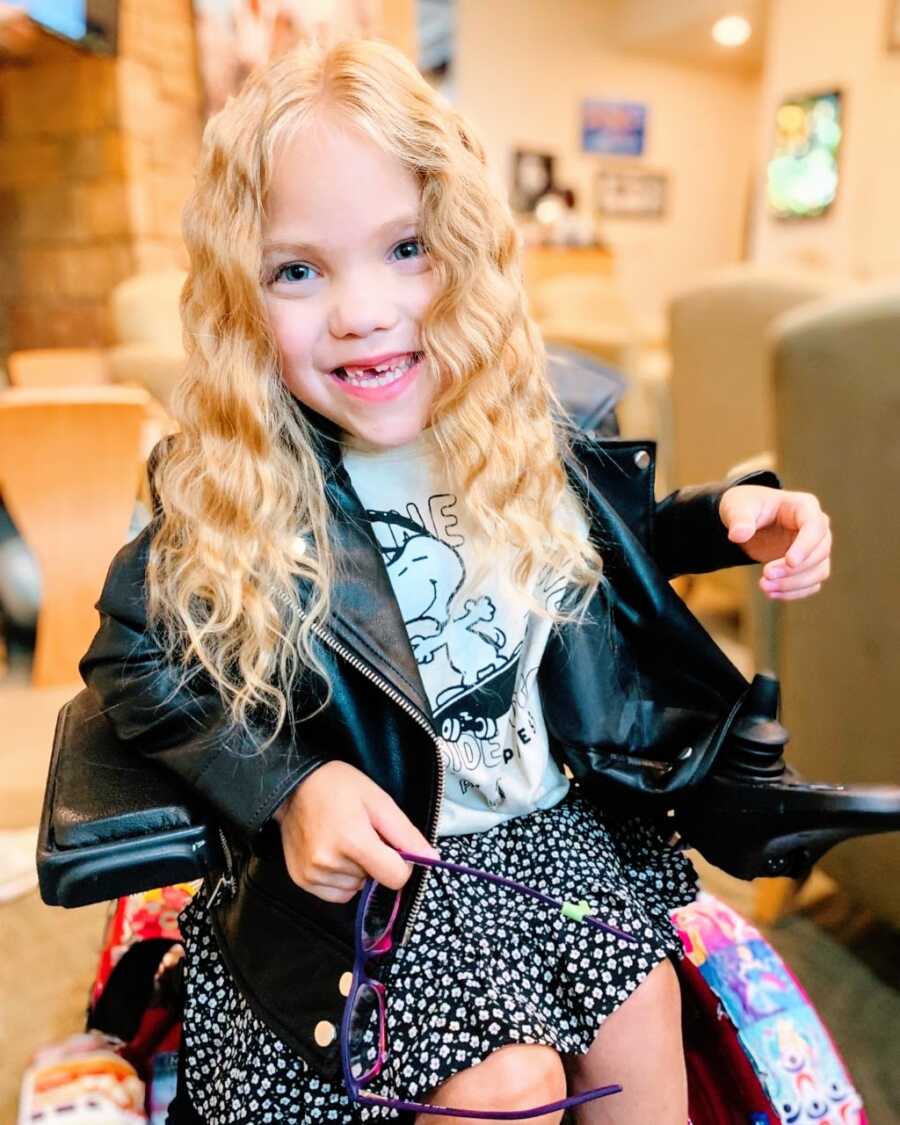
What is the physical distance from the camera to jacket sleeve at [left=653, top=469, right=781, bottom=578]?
720mm

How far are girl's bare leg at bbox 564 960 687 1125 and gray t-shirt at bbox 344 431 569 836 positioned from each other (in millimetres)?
182

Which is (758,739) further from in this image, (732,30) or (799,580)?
(732,30)

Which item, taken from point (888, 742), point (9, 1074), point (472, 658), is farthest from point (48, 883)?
point (888, 742)

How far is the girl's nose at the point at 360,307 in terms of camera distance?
2.06 feet

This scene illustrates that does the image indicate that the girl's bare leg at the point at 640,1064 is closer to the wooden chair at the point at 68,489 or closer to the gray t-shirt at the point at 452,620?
the gray t-shirt at the point at 452,620

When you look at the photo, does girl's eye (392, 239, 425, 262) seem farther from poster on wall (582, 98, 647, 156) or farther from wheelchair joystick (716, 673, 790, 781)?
poster on wall (582, 98, 647, 156)

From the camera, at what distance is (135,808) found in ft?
1.88

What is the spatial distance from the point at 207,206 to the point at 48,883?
1.55ft

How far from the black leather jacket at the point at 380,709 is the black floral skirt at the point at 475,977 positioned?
4 cm

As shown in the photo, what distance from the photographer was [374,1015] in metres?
0.61

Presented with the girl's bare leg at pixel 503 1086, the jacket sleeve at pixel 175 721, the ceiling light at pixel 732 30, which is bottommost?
the girl's bare leg at pixel 503 1086

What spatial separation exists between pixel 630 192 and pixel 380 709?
6.38 meters

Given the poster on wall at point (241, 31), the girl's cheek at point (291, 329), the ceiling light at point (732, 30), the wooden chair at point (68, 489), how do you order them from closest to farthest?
the girl's cheek at point (291, 329) → the wooden chair at point (68, 489) → the poster on wall at point (241, 31) → the ceiling light at point (732, 30)

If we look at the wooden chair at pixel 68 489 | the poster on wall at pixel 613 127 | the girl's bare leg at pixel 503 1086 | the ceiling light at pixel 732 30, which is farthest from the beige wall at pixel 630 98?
the girl's bare leg at pixel 503 1086
